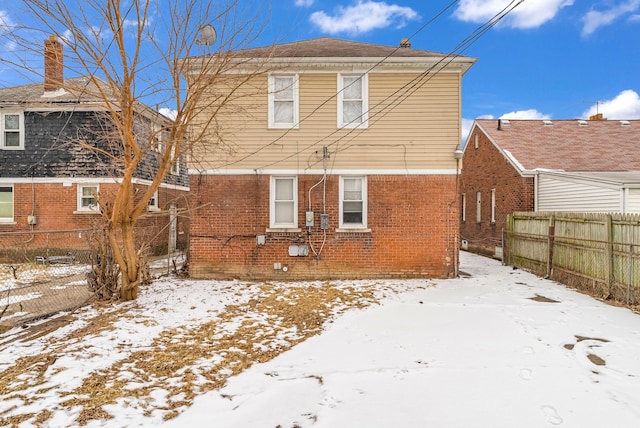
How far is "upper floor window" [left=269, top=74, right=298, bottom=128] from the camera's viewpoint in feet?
33.1

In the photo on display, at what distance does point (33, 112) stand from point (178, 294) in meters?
10.7

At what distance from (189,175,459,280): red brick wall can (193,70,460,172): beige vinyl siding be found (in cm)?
44

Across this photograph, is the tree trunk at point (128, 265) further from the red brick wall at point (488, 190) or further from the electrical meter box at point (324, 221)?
the red brick wall at point (488, 190)

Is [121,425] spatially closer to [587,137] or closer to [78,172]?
[78,172]

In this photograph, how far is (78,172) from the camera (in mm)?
13750

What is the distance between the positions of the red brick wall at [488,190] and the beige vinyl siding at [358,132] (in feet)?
18.8

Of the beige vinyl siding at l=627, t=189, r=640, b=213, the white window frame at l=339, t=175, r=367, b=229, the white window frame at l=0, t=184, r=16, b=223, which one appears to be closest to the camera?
the beige vinyl siding at l=627, t=189, r=640, b=213

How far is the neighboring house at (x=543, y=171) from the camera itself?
35.9 feet

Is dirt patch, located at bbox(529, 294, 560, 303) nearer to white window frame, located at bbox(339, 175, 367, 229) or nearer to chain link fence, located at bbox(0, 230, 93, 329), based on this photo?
white window frame, located at bbox(339, 175, 367, 229)

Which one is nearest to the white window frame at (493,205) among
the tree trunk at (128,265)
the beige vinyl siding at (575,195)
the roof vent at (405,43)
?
the beige vinyl siding at (575,195)

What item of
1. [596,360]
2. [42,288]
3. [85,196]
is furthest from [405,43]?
[85,196]

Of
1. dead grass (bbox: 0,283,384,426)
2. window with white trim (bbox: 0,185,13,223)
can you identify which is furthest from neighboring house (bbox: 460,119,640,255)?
window with white trim (bbox: 0,185,13,223)

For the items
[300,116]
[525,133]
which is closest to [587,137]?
[525,133]

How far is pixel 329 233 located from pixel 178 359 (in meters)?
5.97
